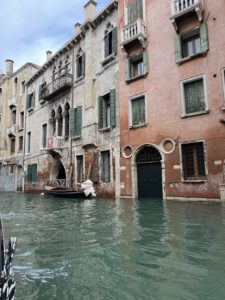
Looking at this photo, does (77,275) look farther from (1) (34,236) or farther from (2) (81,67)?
(2) (81,67)

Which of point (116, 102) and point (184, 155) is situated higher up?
point (116, 102)

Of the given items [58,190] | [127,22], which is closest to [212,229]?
[58,190]

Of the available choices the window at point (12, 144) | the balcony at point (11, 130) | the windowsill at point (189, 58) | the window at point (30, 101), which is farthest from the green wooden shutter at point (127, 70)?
the window at point (12, 144)

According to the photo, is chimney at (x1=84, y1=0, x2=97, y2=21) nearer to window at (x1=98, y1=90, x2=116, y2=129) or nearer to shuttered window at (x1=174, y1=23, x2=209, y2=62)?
window at (x1=98, y1=90, x2=116, y2=129)

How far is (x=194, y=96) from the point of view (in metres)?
10.6

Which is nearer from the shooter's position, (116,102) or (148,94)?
(148,94)

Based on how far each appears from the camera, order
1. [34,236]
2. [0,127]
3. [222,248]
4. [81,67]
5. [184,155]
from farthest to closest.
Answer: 1. [0,127]
2. [81,67]
3. [184,155]
4. [34,236]
5. [222,248]

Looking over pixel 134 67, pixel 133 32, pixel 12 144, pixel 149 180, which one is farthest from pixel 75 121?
pixel 12 144

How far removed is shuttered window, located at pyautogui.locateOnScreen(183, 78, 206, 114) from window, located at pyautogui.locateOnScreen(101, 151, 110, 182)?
488cm

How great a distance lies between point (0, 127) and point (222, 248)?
26950 millimetres

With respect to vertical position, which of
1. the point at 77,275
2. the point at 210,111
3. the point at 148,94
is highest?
the point at 148,94

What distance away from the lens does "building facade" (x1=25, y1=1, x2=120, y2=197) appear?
13875 mm

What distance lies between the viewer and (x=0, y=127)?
27.0 metres

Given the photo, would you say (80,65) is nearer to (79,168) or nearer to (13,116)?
(79,168)
